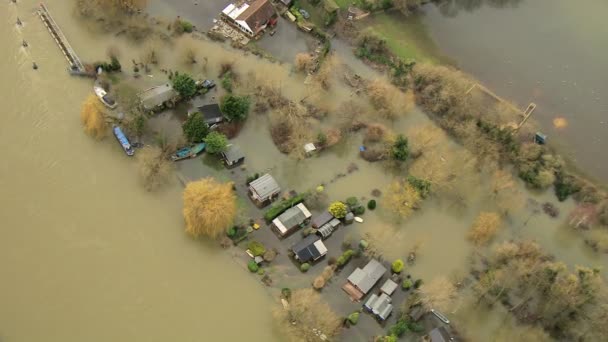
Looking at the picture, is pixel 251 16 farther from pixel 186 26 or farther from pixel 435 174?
pixel 435 174

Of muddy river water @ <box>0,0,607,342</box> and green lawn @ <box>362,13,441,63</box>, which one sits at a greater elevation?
green lawn @ <box>362,13,441,63</box>

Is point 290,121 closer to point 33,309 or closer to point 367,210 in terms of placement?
point 367,210

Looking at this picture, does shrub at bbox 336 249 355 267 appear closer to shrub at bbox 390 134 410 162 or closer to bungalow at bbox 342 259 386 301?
bungalow at bbox 342 259 386 301

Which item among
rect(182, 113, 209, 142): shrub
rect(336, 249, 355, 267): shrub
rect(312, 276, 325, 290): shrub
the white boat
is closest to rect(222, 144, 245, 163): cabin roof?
rect(182, 113, 209, 142): shrub

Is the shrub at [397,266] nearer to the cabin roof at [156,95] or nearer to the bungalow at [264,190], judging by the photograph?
the bungalow at [264,190]

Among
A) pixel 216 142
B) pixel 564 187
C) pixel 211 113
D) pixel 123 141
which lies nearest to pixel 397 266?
pixel 216 142
